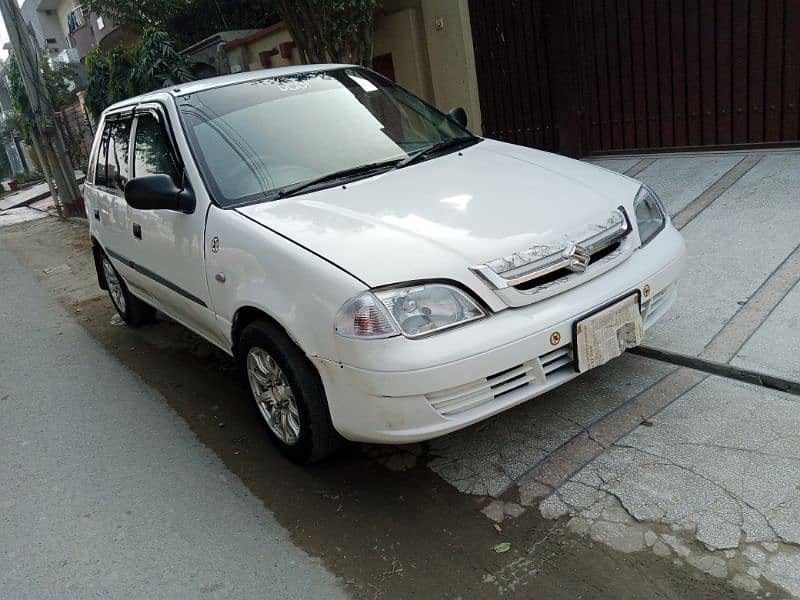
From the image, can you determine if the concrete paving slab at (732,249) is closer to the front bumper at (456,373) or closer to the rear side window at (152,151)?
the front bumper at (456,373)

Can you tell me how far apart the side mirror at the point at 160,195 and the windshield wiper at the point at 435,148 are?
111cm

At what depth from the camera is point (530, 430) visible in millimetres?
3465

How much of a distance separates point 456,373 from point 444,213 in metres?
0.81

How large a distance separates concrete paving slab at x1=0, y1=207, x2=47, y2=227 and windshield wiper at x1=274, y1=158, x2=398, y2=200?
14884 millimetres

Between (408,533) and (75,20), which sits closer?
(408,533)

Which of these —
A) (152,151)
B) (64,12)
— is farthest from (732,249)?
(64,12)

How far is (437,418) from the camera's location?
283cm

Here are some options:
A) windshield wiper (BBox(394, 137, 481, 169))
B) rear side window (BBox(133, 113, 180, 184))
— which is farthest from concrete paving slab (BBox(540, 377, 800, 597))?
rear side window (BBox(133, 113, 180, 184))

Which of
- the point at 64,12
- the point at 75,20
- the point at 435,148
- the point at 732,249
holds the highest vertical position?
the point at 64,12

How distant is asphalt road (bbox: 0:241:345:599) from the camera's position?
283cm

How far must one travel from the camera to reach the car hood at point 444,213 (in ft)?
9.46

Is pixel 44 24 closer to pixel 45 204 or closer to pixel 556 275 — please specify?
pixel 45 204

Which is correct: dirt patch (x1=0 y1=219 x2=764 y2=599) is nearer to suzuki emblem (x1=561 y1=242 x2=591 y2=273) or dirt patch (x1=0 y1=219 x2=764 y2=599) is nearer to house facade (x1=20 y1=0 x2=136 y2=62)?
suzuki emblem (x1=561 y1=242 x2=591 y2=273)

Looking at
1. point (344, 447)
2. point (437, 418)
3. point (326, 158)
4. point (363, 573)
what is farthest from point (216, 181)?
point (363, 573)
